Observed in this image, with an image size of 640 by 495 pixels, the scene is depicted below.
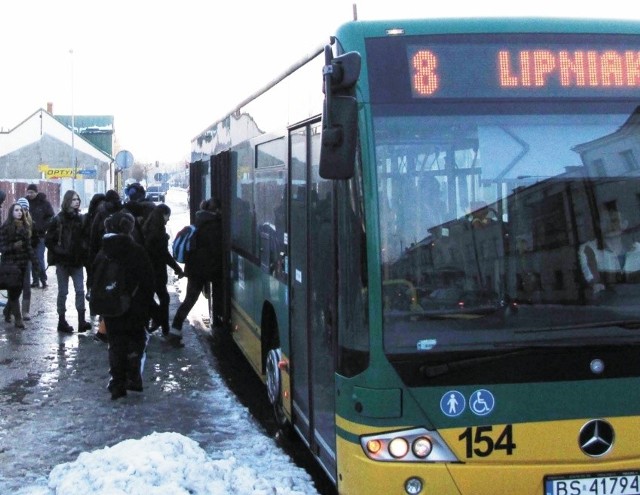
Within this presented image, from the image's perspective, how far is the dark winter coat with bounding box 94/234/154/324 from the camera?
848 cm

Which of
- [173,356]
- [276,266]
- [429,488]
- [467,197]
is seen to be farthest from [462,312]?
[173,356]

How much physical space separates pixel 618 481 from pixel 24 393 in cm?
626

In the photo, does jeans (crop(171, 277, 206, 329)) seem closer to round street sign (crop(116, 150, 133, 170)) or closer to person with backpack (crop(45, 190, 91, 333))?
person with backpack (crop(45, 190, 91, 333))

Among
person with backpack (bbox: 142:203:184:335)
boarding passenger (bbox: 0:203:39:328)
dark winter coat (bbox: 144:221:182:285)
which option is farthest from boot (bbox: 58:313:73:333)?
dark winter coat (bbox: 144:221:182:285)

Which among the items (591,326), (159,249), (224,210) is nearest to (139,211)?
(159,249)

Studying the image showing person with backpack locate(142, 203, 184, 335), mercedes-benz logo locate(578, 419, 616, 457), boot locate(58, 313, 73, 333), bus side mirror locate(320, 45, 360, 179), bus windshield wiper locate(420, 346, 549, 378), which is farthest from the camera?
boot locate(58, 313, 73, 333)

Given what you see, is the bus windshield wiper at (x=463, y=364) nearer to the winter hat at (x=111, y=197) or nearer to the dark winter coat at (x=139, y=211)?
the dark winter coat at (x=139, y=211)

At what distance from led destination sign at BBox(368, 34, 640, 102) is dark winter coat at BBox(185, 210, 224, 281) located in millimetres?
7009

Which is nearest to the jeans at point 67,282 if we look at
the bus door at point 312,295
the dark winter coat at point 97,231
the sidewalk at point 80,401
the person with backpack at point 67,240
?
the person with backpack at point 67,240

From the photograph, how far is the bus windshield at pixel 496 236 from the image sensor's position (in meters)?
4.54

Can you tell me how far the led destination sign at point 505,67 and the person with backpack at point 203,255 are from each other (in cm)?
701

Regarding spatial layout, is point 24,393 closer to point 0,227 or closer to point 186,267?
point 186,267

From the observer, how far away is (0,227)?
12891mm

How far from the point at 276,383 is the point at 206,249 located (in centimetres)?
453
